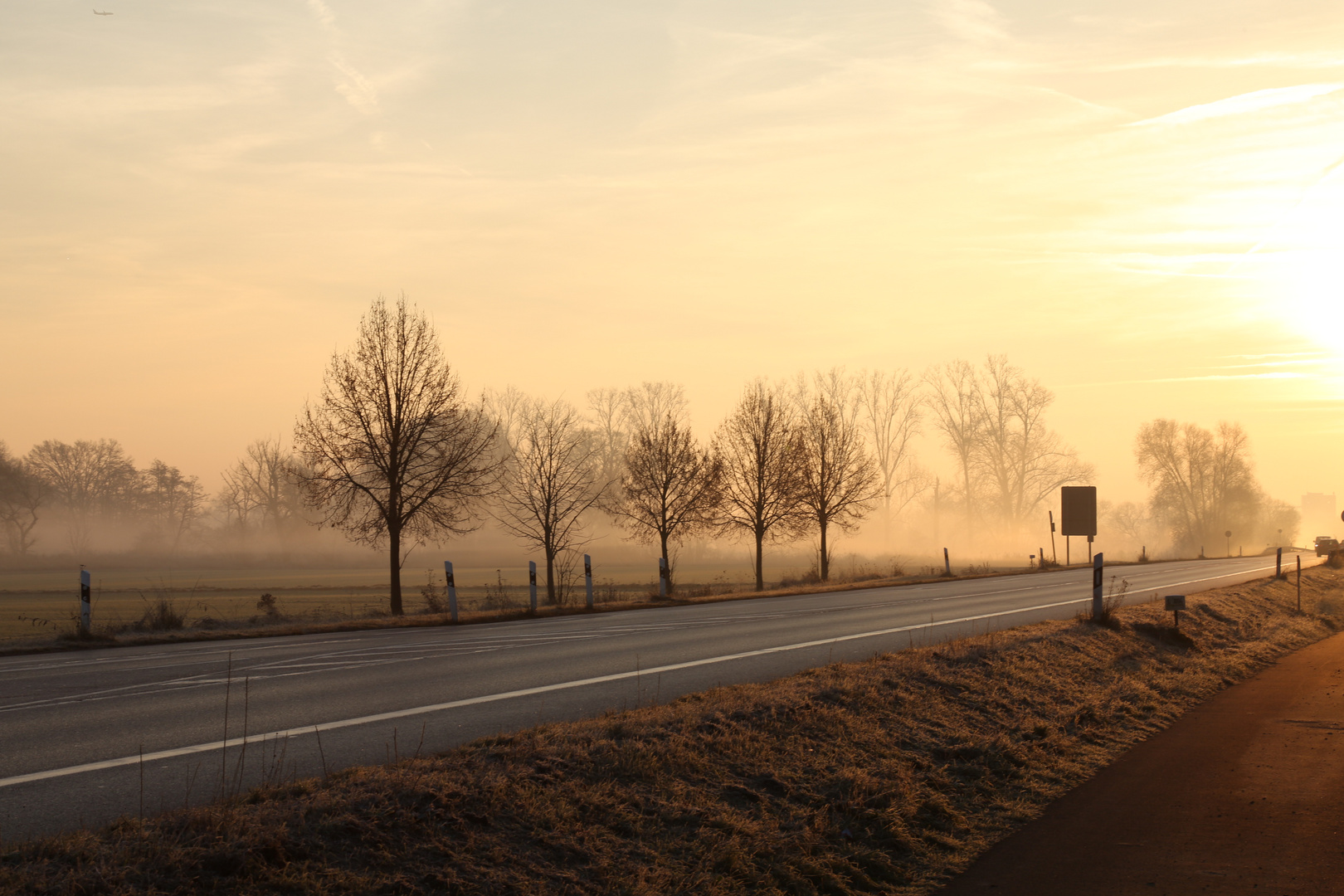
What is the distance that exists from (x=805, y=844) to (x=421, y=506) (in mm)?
25033

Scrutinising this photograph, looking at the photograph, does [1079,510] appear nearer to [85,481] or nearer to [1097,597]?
[1097,597]

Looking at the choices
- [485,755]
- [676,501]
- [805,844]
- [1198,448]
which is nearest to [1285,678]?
[805,844]

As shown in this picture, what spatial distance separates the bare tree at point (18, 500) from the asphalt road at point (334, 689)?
101982 millimetres

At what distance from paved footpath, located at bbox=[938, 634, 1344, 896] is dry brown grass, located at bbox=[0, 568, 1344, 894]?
338 millimetres

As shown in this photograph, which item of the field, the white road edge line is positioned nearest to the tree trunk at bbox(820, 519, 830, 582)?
the field

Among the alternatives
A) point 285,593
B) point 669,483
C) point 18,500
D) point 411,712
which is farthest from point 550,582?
point 18,500

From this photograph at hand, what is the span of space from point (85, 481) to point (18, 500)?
3145 cm

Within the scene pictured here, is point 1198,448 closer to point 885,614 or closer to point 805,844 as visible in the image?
point 885,614

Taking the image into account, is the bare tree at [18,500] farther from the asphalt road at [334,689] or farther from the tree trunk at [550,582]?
the asphalt road at [334,689]

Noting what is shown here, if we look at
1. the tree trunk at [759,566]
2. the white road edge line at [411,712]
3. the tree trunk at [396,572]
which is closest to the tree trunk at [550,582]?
the tree trunk at [396,572]

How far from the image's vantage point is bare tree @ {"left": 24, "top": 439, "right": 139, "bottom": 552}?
130 metres

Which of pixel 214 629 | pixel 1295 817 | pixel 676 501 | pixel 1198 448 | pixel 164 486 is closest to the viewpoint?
pixel 1295 817

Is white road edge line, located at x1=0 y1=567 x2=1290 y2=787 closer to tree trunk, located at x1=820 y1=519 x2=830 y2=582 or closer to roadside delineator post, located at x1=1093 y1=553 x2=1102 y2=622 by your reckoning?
roadside delineator post, located at x1=1093 y1=553 x2=1102 y2=622

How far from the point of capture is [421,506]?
3030cm
